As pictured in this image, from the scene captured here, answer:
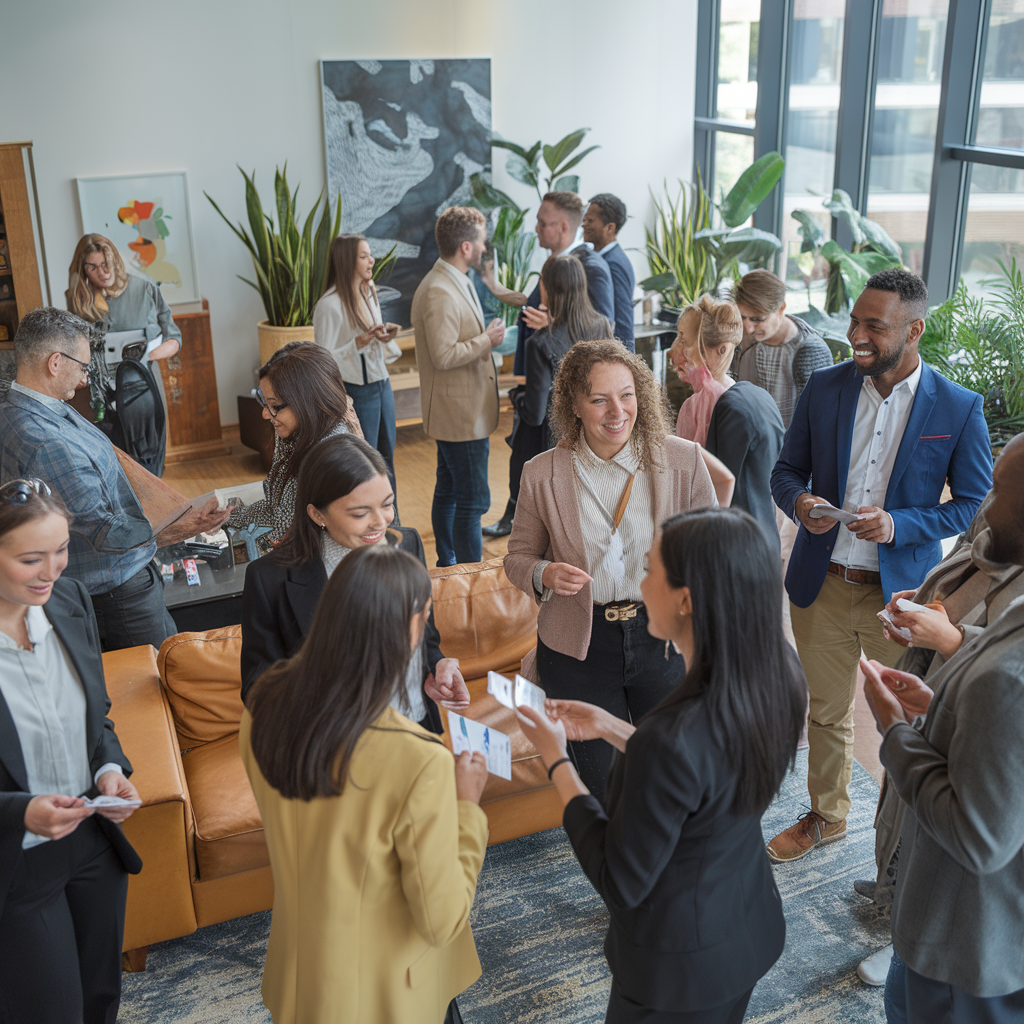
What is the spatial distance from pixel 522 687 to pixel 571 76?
23.4ft

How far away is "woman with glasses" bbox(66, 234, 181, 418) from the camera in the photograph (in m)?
5.01

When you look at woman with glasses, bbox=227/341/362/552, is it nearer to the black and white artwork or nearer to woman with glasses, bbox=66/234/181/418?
woman with glasses, bbox=66/234/181/418

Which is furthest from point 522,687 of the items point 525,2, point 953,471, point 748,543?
point 525,2

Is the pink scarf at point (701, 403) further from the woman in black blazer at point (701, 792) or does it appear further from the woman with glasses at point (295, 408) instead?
the woman in black blazer at point (701, 792)

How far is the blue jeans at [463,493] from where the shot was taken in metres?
4.89

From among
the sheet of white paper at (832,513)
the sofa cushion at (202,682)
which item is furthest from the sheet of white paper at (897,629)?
the sofa cushion at (202,682)

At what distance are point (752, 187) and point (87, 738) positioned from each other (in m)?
5.99

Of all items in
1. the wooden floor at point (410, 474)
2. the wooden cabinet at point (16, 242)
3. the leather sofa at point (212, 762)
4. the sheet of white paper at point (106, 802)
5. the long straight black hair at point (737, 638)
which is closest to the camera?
the long straight black hair at point (737, 638)

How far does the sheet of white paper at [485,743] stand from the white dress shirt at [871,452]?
1458mm

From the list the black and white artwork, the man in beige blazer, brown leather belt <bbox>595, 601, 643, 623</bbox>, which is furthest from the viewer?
the black and white artwork

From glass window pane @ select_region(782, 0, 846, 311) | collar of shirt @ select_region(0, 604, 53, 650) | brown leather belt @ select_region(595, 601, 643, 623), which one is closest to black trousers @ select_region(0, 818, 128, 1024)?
collar of shirt @ select_region(0, 604, 53, 650)

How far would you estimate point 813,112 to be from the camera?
706cm

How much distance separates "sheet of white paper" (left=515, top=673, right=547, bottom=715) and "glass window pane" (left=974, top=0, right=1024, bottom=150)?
507 centimetres

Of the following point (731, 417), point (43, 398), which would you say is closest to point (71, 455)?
point (43, 398)
